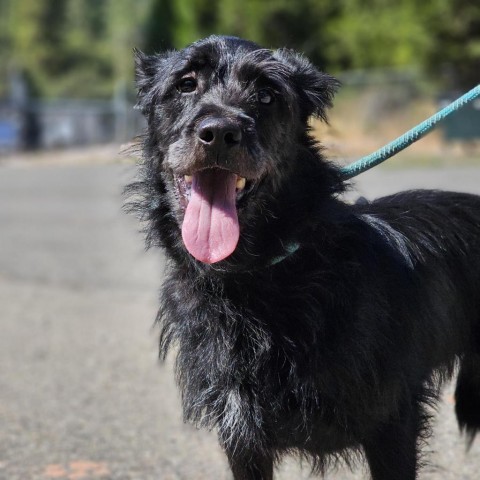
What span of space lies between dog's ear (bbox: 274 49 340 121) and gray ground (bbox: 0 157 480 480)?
1142 mm

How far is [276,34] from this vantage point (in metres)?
41.2

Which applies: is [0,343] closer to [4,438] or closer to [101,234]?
[4,438]

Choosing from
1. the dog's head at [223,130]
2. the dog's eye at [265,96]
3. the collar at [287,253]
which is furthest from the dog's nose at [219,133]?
the collar at [287,253]

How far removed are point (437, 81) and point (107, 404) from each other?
2596 cm

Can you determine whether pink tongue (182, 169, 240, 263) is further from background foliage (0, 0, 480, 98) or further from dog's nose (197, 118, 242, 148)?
background foliage (0, 0, 480, 98)

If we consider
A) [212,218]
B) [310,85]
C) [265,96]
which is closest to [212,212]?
[212,218]

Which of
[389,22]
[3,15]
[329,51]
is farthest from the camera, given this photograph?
[3,15]

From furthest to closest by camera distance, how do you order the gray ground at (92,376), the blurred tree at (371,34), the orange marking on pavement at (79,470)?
the blurred tree at (371,34)
the gray ground at (92,376)
the orange marking on pavement at (79,470)

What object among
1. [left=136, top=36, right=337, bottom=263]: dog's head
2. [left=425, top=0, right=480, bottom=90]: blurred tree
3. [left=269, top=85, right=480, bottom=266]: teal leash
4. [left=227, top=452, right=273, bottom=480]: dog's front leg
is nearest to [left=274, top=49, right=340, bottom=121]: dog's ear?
[left=136, top=36, right=337, bottom=263]: dog's head

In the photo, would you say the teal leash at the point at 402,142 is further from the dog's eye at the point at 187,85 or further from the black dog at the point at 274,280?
the dog's eye at the point at 187,85

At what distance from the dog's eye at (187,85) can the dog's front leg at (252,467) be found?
1.50 m

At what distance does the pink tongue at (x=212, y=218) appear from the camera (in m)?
3.26

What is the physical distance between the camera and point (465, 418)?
444 cm

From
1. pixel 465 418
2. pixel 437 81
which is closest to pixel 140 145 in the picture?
pixel 465 418
